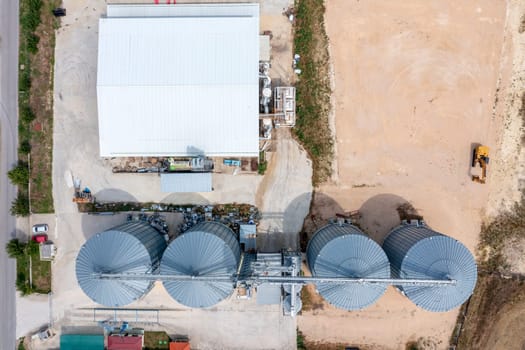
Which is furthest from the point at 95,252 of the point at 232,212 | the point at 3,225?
the point at 3,225

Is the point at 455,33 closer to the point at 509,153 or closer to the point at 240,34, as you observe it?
the point at 509,153

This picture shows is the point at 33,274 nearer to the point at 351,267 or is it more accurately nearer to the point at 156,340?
the point at 156,340

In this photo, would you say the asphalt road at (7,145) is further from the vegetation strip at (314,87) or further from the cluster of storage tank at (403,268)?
the cluster of storage tank at (403,268)

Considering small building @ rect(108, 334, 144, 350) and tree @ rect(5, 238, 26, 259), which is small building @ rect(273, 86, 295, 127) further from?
tree @ rect(5, 238, 26, 259)

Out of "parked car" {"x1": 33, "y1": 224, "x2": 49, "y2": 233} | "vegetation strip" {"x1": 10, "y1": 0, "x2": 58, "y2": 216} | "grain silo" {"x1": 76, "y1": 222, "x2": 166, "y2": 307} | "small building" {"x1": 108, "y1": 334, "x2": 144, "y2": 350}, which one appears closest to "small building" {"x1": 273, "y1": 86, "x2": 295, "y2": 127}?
"grain silo" {"x1": 76, "y1": 222, "x2": 166, "y2": 307}

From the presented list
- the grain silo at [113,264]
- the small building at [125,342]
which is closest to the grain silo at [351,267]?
the grain silo at [113,264]

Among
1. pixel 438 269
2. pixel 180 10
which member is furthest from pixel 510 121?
pixel 180 10
